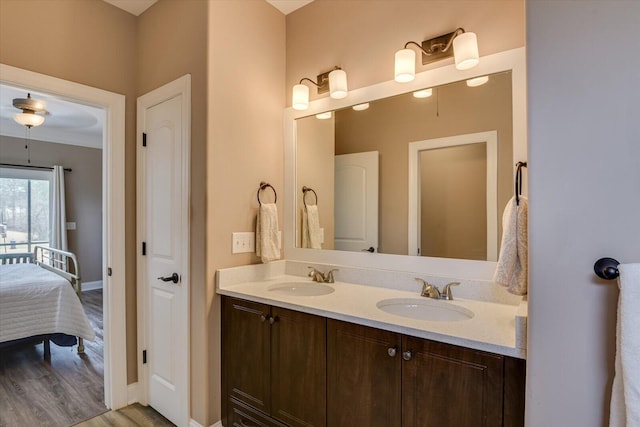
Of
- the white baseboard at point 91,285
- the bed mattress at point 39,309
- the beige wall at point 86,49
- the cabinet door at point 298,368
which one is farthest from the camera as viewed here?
the white baseboard at point 91,285

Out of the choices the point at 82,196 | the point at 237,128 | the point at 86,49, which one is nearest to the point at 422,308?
the point at 237,128

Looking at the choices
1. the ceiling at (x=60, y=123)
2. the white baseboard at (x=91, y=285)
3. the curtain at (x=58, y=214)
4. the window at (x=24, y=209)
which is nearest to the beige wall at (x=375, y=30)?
the ceiling at (x=60, y=123)

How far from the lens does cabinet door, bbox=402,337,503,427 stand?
1097mm

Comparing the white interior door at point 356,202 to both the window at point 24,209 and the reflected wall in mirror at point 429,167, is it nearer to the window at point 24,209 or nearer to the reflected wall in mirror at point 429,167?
the reflected wall in mirror at point 429,167

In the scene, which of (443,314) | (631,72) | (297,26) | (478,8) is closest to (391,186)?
(443,314)

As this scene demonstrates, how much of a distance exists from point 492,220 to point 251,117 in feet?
5.07

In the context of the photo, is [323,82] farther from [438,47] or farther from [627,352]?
[627,352]

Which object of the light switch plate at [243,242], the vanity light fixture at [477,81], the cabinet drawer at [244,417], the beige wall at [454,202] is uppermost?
the vanity light fixture at [477,81]

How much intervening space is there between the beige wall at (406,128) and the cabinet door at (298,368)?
685 mm

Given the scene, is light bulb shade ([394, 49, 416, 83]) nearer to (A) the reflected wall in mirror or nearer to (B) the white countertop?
(A) the reflected wall in mirror

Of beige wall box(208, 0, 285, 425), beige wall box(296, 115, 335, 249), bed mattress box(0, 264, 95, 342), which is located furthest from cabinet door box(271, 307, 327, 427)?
bed mattress box(0, 264, 95, 342)

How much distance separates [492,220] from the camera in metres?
1.61

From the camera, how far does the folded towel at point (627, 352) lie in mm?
793

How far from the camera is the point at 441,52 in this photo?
1705mm
